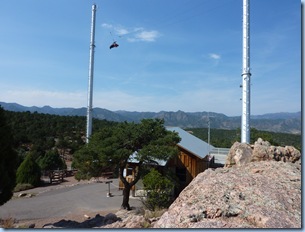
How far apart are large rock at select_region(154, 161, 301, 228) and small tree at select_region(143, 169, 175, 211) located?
18.7ft

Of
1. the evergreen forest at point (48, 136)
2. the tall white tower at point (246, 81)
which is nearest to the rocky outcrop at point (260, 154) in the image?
the tall white tower at point (246, 81)

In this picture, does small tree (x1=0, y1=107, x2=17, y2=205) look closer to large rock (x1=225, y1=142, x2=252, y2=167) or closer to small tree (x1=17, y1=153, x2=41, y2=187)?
large rock (x1=225, y1=142, x2=252, y2=167)

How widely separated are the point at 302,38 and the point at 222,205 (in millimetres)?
2238

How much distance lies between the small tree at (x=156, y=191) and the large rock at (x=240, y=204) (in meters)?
5.71

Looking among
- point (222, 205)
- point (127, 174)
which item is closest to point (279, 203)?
point (222, 205)

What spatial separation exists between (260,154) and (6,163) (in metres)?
6.71

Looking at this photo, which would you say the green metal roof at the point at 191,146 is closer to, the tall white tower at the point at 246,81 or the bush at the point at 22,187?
the tall white tower at the point at 246,81

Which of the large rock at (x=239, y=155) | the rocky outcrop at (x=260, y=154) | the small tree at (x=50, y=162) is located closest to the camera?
the rocky outcrop at (x=260, y=154)

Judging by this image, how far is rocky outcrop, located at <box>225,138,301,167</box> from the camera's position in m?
5.53

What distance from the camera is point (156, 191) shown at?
951 centimetres

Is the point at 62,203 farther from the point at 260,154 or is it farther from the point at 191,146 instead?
the point at 260,154

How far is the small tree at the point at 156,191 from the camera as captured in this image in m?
9.34

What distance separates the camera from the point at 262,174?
413 centimetres

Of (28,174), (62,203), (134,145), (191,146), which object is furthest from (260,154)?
(28,174)
